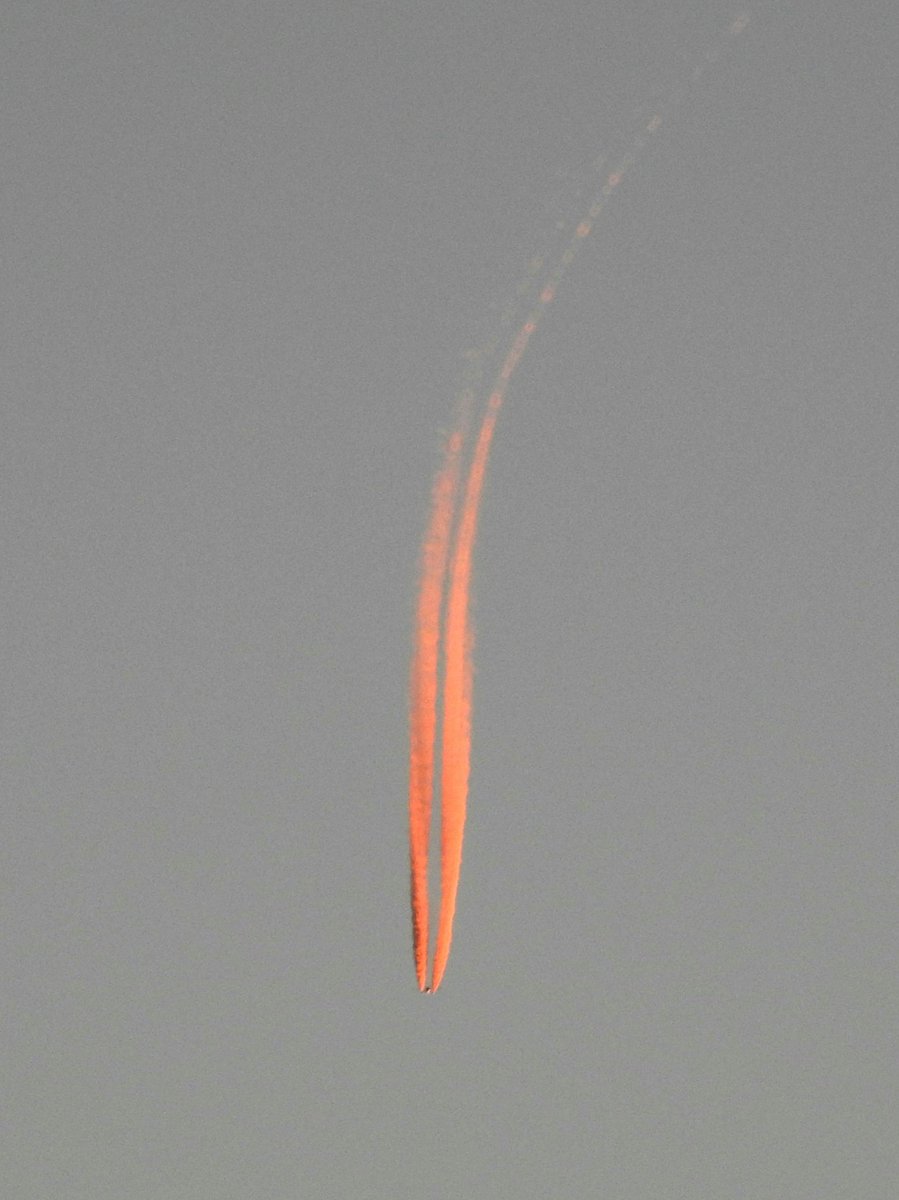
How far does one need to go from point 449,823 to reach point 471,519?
5.29 m

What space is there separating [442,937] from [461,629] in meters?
5.35

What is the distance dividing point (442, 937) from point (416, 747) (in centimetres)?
340

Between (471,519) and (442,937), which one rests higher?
(471,519)

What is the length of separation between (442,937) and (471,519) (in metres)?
7.26

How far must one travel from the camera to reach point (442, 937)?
8962 cm

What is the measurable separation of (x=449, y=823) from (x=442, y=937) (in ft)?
7.40

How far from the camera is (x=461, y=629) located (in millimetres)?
89500

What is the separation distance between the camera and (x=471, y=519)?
89375mm

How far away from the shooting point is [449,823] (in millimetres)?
88625

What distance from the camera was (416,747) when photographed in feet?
292

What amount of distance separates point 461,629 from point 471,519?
1913mm
